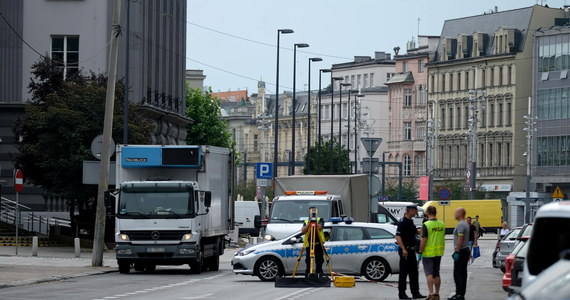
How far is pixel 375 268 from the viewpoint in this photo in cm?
3475

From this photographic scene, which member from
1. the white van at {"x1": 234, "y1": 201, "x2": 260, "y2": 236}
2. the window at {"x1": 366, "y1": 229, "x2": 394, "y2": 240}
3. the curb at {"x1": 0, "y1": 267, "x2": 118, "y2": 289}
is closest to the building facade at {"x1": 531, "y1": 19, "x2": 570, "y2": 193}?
the white van at {"x1": 234, "y1": 201, "x2": 260, "y2": 236}

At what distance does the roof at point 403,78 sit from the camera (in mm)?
157375

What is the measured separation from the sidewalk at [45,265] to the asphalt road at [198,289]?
0.78m

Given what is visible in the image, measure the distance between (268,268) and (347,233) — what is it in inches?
79.5

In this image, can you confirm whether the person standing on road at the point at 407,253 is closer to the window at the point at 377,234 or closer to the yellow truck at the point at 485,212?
the window at the point at 377,234

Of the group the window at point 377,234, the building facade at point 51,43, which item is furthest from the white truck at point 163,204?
the building facade at point 51,43

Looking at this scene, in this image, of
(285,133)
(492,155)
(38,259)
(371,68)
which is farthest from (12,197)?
(285,133)

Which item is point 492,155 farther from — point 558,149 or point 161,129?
point 161,129

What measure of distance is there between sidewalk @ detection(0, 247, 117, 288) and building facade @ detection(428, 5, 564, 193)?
246 ft

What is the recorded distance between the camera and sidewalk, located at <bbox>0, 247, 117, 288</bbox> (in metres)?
34.7

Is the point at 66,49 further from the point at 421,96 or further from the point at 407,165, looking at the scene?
the point at 407,165

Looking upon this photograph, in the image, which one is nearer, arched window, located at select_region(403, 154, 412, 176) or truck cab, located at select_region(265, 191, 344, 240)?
truck cab, located at select_region(265, 191, 344, 240)

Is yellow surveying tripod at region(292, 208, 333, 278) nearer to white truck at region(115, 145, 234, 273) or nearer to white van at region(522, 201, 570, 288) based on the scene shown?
white truck at region(115, 145, 234, 273)

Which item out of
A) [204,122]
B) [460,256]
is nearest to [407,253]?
[460,256]
